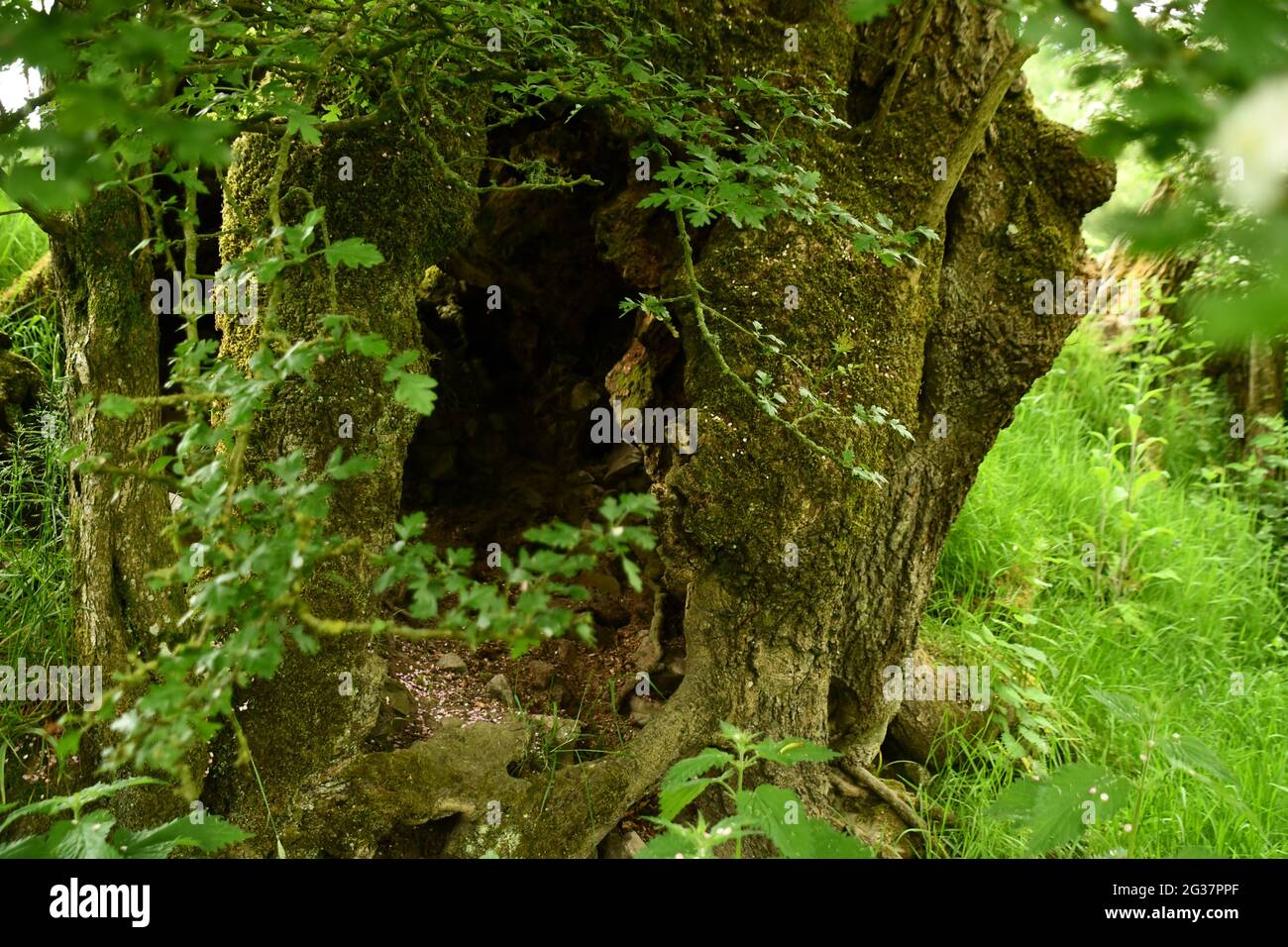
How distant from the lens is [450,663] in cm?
327

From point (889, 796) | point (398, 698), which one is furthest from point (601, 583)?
point (889, 796)

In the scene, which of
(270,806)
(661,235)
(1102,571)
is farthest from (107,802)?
(1102,571)

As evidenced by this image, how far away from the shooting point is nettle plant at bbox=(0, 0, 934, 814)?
109 centimetres

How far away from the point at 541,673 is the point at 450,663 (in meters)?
0.35

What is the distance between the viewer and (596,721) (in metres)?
3.03

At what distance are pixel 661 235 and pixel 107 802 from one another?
7.40ft

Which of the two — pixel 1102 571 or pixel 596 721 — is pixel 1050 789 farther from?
pixel 1102 571

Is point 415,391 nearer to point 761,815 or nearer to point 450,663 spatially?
point 761,815

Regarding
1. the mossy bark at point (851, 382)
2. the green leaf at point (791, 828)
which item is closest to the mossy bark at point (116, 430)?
the mossy bark at point (851, 382)

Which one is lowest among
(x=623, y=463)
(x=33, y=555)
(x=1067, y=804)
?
(x=1067, y=804)

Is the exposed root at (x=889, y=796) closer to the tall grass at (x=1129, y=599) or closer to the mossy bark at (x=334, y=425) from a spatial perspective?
the tall grass at (x=1129, y=599)

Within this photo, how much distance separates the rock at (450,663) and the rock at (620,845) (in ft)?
2.77

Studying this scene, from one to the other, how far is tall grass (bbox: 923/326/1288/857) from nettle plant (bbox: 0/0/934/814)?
5.88 feet

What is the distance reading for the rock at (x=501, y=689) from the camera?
307 cm
